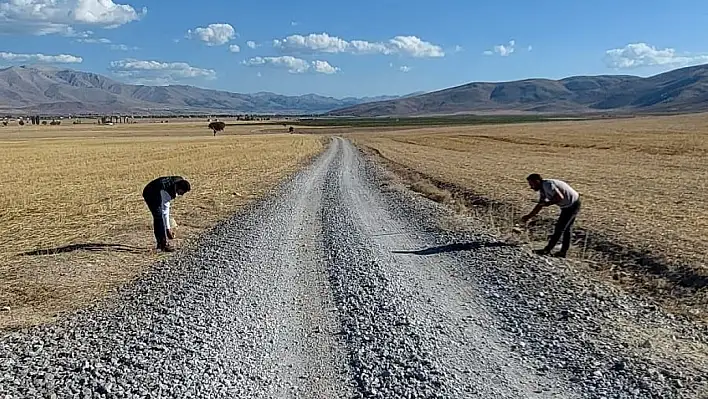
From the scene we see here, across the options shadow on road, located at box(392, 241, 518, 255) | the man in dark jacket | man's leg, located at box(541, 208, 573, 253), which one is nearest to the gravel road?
shadow on road, located at box(392, 241, 518, 255)

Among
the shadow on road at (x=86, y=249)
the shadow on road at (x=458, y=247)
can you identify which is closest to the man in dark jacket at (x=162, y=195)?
the shadow on road at (x=86, y=249)

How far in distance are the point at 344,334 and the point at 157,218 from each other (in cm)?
682

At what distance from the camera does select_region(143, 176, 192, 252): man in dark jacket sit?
14.0 m

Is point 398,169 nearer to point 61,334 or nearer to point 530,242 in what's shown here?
point 530,242

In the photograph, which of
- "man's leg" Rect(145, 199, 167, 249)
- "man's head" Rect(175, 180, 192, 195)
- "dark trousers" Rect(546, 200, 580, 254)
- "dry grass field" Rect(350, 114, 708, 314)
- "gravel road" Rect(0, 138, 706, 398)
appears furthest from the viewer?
"man's leg" Rect(145, 199, 167, 249)

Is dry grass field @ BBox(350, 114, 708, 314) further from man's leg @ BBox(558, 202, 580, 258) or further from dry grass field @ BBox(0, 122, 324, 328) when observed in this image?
dry grass field @ BBox(0, 122, 324, 328)

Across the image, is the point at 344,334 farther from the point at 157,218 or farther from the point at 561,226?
the point at 157,218

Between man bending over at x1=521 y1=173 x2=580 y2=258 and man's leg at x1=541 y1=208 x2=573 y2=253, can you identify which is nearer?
man bending over at x1=521 y1=173 x2=580 y2=258

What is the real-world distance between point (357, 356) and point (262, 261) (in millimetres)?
Result: 5586

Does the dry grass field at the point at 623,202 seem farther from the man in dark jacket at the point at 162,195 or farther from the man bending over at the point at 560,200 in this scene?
the man in dark jacket at the point at 162,195

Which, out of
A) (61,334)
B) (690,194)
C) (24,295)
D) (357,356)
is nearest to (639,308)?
(357,356)

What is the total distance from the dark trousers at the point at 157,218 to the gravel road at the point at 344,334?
2.06ft

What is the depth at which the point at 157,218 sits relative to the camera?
564 inches

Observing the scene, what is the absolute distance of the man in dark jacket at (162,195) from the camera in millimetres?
13961
